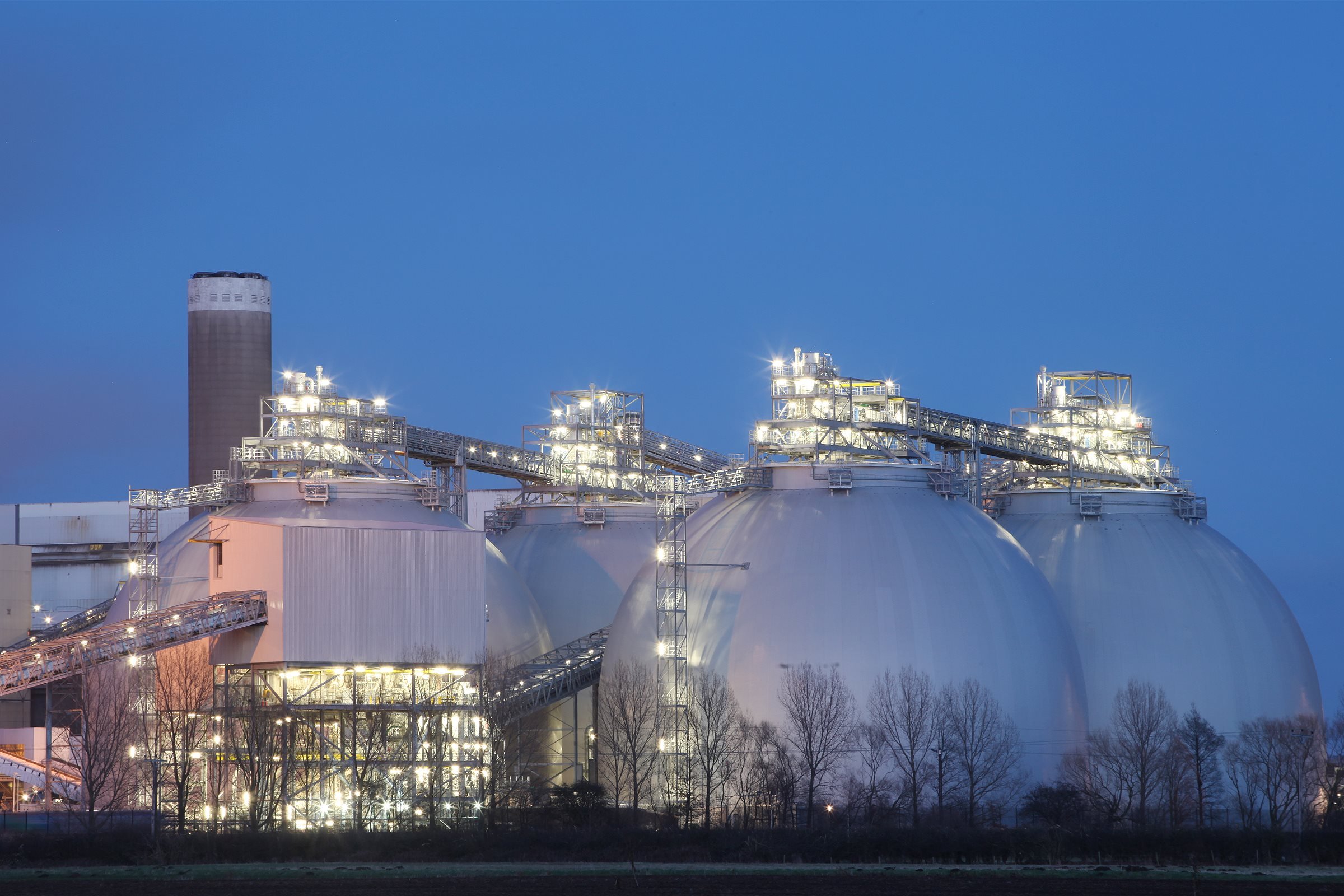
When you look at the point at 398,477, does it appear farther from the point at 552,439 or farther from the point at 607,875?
the point at 607,875

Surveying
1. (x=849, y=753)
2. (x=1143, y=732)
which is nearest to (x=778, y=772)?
(x=849, y=753)

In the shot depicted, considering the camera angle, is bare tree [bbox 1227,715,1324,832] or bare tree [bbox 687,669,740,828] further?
bare tree [bbox 1227,715,1324,832]

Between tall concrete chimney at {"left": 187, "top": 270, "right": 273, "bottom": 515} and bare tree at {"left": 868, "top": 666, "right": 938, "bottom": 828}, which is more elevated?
tall concrete chimney at {"left": 187, "top": 270, "right": 273, "bottom": 515}

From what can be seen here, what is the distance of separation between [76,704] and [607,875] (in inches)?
2256

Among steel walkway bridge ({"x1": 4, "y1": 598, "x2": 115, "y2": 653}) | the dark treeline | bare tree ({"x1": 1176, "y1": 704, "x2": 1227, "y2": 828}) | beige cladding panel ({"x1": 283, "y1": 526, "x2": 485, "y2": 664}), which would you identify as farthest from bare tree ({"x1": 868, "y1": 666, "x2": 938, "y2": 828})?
steel walkway bridge ({"x1": 4, "y1": 598, "x2": 115, "y2": 653})

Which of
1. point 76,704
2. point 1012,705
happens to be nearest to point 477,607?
point 1012,705

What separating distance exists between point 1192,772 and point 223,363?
251ft

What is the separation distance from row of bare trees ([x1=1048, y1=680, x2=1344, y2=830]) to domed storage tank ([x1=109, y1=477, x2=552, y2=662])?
1071 inches

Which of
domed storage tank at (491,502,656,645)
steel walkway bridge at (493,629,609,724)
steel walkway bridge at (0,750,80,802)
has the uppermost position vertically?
domed storage tank at (491,502,656,645)

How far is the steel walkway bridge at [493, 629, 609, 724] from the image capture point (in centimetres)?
8325

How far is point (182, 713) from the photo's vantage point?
243 feet

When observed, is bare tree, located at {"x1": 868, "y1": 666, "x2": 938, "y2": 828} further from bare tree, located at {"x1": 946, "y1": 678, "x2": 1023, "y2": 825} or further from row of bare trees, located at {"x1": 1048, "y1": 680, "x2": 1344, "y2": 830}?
row of bare trees, located at {"x1": 1048, "y1": 680, "x2": 1344, "y2": 830}

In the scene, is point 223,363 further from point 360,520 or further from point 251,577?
point 251,577

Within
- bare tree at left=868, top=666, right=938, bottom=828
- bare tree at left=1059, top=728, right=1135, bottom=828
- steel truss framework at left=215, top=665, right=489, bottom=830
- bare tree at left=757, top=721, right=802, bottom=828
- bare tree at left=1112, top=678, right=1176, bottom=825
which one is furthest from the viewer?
bare tree at left=1112, top=678, right=1176, bottom=825
